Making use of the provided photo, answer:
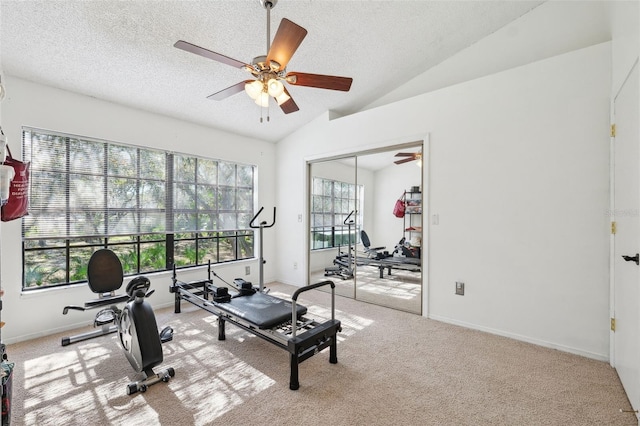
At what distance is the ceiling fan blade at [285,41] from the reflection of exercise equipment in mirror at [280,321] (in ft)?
5.46

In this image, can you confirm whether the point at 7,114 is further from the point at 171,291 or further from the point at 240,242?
the point at 240,242

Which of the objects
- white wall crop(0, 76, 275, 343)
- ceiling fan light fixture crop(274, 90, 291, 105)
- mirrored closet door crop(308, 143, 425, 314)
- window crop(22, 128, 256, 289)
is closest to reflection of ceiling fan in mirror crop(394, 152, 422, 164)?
mirrored closet door crop(308, 143, 425, 314)

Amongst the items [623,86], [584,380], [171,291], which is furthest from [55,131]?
[584,380]

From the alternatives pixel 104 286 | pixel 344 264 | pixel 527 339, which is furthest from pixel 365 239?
pixel 104 286

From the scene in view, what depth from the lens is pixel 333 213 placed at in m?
4.95

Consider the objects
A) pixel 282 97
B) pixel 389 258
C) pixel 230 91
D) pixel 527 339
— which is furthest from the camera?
pixel 389 258

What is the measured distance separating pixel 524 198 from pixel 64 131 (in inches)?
198

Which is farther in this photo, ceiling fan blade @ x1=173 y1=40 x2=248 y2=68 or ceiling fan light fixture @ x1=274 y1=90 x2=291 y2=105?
ceiling fan light fixture @ x1=274 y1=90 x2=291 y2=105

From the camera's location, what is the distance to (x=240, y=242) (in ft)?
16.5

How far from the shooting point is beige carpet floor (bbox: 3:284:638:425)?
1.86m

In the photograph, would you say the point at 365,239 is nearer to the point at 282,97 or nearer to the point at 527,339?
the point at 527,339

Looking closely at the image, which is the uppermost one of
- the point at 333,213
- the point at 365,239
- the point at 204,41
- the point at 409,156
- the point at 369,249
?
the point at 204,41

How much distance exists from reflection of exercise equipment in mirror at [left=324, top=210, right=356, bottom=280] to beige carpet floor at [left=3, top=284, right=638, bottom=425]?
1768 mm

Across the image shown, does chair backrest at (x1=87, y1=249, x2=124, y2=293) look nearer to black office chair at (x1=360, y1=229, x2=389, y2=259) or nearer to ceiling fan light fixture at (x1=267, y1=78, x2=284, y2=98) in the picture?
ceiling fan light fixture at (x1=267, y1=78, x2=284, y2=98)
